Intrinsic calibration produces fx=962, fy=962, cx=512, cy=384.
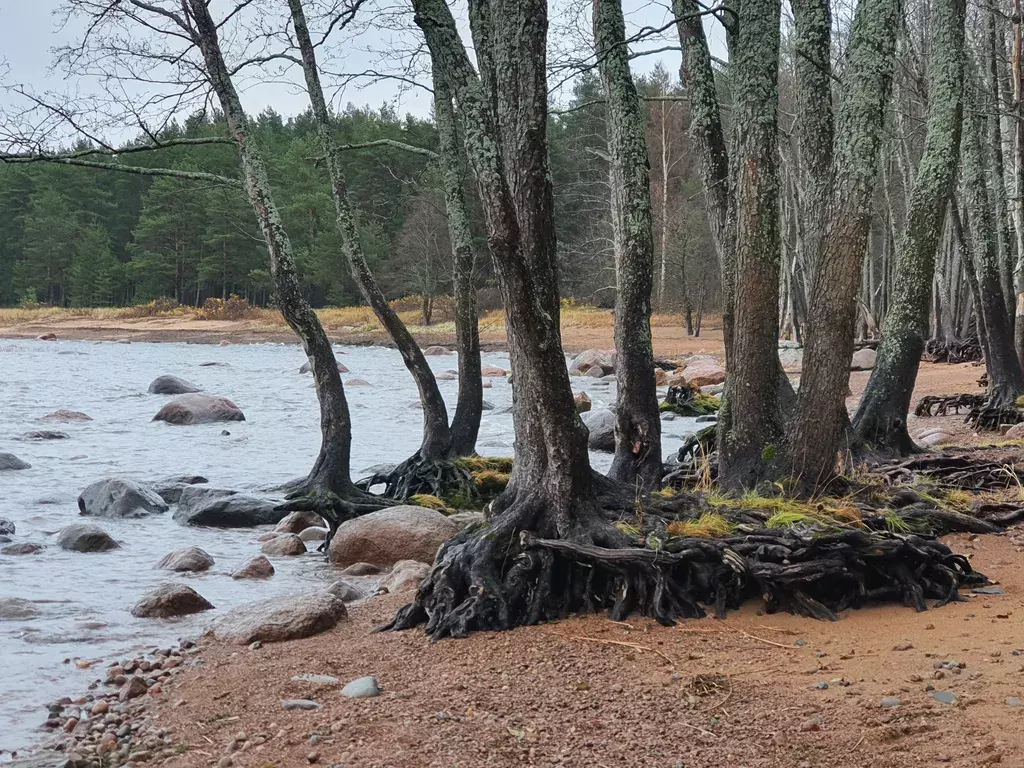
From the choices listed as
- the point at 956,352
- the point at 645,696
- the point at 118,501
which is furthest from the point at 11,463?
the point at 956,352

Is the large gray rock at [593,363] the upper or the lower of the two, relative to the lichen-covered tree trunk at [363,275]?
lower

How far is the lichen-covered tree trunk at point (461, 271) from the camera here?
11039 millimetres

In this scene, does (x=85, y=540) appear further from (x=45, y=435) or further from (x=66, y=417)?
(x=66, y=417)

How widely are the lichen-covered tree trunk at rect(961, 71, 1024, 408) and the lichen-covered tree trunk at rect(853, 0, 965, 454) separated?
6.28ft

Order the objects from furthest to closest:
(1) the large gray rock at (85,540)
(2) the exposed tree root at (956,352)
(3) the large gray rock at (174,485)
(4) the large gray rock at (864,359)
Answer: (4) the large gray rock at (864,359) < (2) the exposed tree root at (956,352) < (3) the large gray rock at (174,485) < (1) the large gray rock at (85,540)

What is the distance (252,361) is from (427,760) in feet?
121

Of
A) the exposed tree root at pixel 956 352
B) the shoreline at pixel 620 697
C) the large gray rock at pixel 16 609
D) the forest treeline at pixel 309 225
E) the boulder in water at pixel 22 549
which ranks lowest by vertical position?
the boulder in water at pixel 22 549

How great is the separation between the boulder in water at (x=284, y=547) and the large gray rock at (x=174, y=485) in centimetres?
309

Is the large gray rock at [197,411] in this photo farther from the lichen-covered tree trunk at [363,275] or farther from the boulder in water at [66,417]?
the lichen-covered tree trunk at [363,275]

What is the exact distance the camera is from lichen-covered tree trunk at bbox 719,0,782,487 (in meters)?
6.81

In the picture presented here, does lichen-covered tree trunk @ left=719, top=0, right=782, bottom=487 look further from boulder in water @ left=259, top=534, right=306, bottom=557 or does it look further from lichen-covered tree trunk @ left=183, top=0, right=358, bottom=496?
lichen-covered tree trunk @ left=183, top=0, right=358, bottom=496

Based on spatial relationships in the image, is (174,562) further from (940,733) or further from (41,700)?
(940,733)

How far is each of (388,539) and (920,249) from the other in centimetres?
602

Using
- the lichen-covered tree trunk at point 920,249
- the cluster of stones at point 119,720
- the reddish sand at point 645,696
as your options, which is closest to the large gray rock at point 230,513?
the cluster of stones at point 119,720
